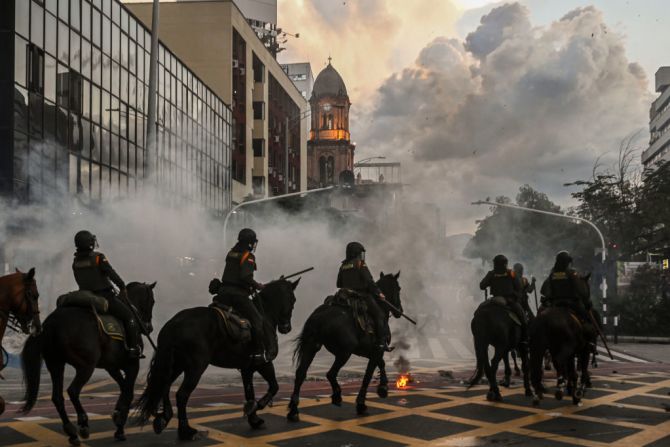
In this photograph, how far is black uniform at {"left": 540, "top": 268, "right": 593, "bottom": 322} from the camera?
13.2 metres

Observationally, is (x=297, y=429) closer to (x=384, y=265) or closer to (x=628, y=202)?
(x=384, y=265)

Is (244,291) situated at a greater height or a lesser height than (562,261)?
lesser

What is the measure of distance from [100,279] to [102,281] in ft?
0.12

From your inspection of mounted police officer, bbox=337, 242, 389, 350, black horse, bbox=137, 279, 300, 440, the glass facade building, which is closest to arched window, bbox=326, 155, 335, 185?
the glass facade building

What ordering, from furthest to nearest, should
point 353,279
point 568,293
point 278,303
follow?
1. point 568,293
2. point 353,279
3. point 278,303

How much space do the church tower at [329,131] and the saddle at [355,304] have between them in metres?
114

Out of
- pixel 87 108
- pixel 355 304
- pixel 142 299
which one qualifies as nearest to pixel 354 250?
pixel 355 304

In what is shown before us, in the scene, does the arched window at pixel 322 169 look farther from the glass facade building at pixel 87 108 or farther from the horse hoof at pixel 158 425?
the horse hoof at pixel 158 425

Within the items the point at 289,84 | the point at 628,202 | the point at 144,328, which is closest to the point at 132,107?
the point at 628,202

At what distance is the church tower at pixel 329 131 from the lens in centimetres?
13212

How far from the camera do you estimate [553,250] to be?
61.5 metres

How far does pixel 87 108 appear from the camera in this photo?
3359cm

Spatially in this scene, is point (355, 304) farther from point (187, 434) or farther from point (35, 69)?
point (35, 69)

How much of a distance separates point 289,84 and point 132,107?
45.6 m
